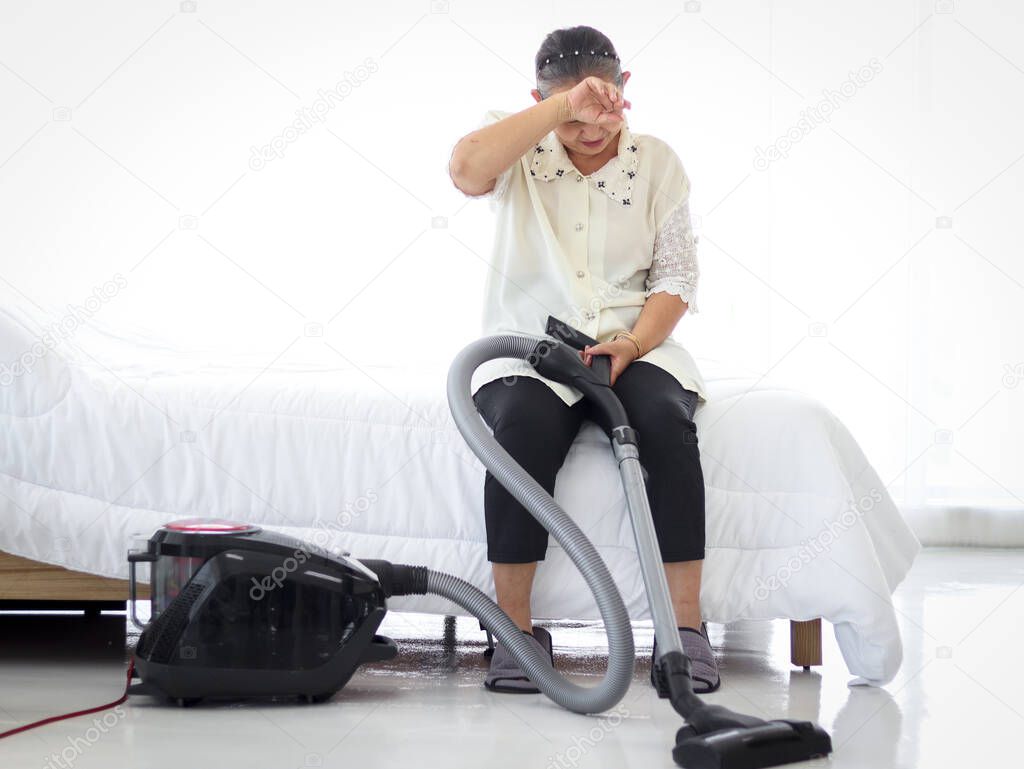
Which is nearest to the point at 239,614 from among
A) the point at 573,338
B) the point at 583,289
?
the point at 573,338

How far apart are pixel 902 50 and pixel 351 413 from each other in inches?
118

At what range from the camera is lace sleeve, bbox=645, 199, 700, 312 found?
1895 mm

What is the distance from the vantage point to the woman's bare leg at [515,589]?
65.6 inches

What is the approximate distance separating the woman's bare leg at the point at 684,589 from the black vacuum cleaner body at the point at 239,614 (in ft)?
1.63

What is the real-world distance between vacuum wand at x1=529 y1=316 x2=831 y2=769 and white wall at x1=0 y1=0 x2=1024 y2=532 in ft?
6.71

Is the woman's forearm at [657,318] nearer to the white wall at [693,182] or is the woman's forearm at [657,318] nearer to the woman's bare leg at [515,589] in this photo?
the woman's bare leg at [515,589]

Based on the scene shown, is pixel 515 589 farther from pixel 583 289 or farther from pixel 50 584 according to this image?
pixel 50 584

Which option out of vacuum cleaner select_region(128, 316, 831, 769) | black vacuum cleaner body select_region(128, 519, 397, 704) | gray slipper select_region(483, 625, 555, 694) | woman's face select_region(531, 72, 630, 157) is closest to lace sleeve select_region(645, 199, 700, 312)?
woman's face select_region(531, 72, 630, 157)

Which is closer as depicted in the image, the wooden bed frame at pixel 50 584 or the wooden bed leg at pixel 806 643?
the wooden bed frame at pixel 50 584

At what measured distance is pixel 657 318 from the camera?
6.02 ft

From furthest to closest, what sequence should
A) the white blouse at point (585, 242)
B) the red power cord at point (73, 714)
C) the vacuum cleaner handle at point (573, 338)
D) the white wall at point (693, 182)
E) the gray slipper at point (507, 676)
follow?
the white wall at point (693, 182)
the white blouse at point (585, 242)
the vacuum cleaner handle at point (573, 338)
the gray slipper at point (507, 676)
the red power cord at point (73, 714)

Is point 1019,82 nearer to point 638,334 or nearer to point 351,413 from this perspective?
point 638,334

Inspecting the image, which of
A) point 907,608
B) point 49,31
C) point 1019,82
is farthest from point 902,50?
point 49,31

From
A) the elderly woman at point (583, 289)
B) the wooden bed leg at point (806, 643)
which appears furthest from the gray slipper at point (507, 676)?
the wooden bed leg at point (806, 643)
